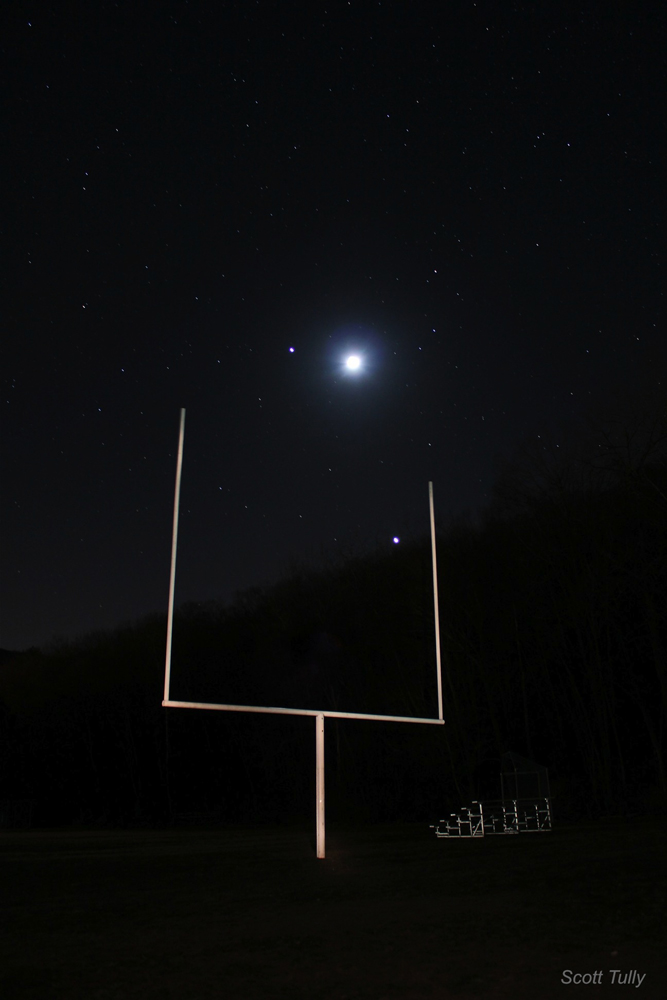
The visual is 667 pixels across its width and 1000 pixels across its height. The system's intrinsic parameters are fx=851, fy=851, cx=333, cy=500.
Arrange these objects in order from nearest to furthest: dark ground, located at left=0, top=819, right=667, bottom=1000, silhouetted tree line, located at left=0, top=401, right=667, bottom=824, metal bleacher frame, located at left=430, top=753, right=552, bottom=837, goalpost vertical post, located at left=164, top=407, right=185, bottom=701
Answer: dark ground, located at left=0, top=819, right=667, bottom=1000 < goalpost vertical post, located at left=164, top=407, right=185, bottom=701 < metal bleacher frame, located at left=430, top=753, right=552, bottom=837 < silhouetted tree line, located at left=0, top=401, right=667, bottom=824

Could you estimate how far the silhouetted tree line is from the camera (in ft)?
57.9

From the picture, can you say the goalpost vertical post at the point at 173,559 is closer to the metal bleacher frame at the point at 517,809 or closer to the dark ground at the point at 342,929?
the dark ground at the point at 342,929

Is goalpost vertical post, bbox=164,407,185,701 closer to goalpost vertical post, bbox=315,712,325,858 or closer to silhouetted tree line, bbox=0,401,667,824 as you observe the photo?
goalpost vertical post, bbox=315,712,325,858

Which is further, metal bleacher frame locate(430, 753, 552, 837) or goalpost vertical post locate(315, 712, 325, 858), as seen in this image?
metal bleacher frame locate(430, 753, 552, 837)

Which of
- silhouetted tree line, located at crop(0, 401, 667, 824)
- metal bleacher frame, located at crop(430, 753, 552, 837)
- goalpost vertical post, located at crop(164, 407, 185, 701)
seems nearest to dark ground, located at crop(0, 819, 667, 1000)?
goalpost vertical post, located at crop(164, 407, 185, 701)

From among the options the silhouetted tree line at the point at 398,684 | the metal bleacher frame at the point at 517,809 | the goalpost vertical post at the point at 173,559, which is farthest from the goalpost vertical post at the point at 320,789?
the silhouetted tree line at the point at 398,684

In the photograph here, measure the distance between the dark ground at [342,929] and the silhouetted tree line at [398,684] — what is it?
390 inches

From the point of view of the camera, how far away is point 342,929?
4.44 metres

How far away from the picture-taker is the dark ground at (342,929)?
3.32m

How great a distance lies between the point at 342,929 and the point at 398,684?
18811 mm

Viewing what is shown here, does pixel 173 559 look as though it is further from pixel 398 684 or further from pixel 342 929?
pixel 398 684

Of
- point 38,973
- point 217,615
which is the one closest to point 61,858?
point 38,973

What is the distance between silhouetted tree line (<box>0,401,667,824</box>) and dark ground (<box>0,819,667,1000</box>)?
9900 millimetres

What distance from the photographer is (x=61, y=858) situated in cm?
1081
